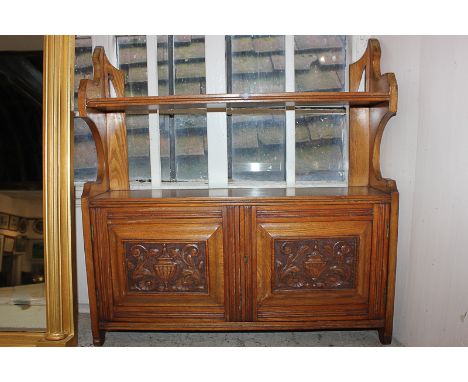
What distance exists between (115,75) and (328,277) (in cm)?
160

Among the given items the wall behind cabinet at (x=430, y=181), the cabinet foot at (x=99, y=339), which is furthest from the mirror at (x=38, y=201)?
the wall behind cabinet at (x=430, y=181)

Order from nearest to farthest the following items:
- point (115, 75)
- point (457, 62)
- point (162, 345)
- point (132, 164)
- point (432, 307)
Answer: point (457, 62) → point (432, 307) → point (162, 345) → point (115, 75) → point (132, 164)

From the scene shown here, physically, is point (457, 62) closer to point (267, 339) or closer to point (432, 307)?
point (432, 307)

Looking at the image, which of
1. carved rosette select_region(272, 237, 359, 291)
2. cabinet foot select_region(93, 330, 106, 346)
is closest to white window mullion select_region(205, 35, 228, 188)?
carved rosette select_region(272, 237, 359, 291)

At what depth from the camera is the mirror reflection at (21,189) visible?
1.63 m

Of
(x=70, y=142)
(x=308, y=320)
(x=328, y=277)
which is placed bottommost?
(x=308, y=320)

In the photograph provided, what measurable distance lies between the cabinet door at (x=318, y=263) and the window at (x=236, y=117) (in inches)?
19.4

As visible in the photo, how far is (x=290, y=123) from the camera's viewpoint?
2031 millimetres

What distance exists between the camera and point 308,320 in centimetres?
169

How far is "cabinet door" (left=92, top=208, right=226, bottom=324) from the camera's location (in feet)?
5.38

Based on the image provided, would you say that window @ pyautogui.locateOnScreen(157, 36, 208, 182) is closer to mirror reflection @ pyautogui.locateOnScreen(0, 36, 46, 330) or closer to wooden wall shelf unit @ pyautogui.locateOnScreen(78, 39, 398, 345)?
wooden wall shelf unit @ pyautogui.locateOnScreen(78, 39, 398, 345)

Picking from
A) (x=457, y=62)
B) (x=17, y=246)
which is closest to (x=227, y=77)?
(x=457, y=62)

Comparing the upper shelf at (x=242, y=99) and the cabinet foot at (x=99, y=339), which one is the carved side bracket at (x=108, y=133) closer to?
the upper shelf at (x=242, y=99)

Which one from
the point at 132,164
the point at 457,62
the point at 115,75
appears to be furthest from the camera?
the point at 132,164
